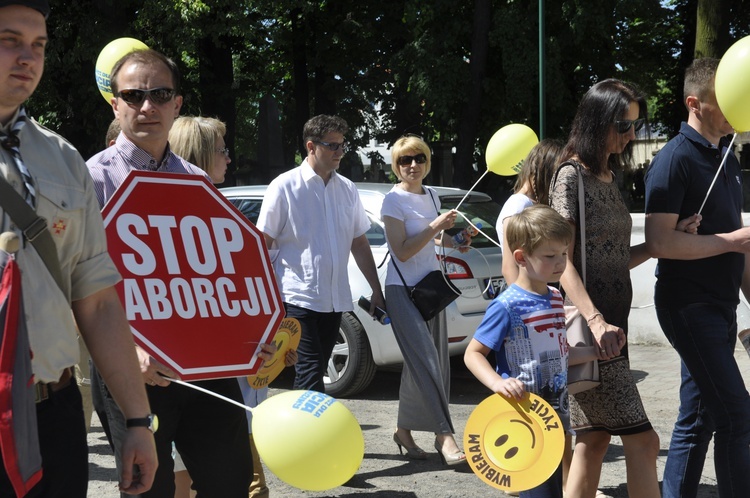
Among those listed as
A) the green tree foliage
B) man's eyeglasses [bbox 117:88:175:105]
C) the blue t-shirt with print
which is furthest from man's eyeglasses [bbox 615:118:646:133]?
the green tree foliage

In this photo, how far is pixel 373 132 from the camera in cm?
3197

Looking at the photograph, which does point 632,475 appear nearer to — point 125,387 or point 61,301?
point 125,387

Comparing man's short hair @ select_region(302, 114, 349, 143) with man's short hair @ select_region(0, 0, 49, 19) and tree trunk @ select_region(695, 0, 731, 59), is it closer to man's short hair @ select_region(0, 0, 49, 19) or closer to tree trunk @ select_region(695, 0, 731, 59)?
man's short hair @ select_region(0, 0, 49, 19)

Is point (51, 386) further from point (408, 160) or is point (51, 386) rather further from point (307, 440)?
point (408, 160)

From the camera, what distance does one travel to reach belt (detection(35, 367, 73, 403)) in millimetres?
2205

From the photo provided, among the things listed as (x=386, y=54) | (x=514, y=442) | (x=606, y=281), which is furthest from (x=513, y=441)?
(x=386, y=54)

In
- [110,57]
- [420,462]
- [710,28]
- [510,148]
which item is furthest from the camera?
[710,28]

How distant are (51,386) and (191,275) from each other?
116 centimetres

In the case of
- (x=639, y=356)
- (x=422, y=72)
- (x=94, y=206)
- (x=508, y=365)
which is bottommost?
(x=639, y=356)

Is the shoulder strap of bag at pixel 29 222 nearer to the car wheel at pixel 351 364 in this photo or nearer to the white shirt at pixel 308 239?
the white shirt at pixel 308 239

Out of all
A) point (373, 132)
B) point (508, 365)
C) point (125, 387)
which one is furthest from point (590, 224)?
point (373, 132)

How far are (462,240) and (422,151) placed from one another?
2.10 ft

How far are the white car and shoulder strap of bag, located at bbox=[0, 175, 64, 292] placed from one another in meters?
5.63

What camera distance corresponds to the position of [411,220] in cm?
629
